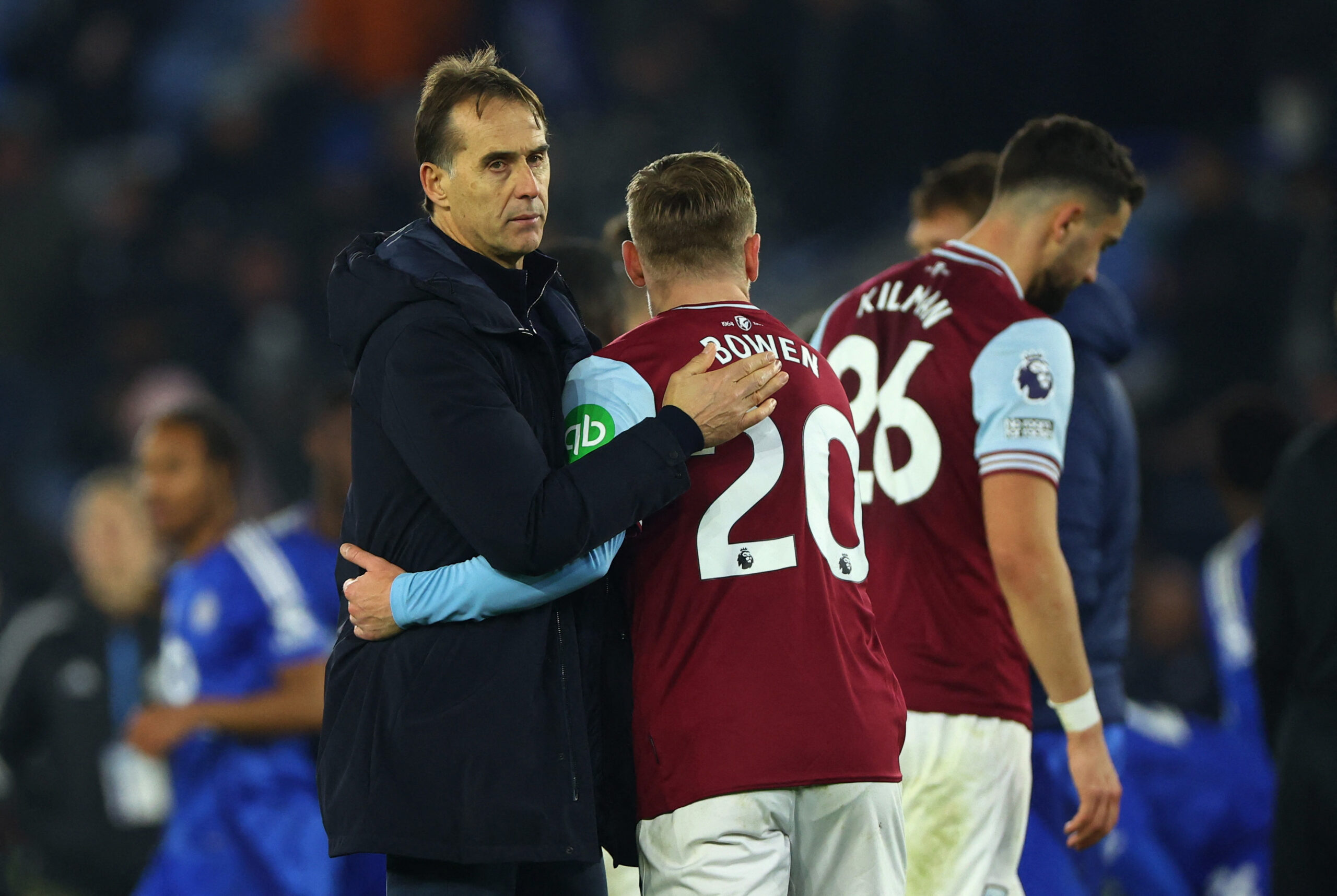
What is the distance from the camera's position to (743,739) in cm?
280

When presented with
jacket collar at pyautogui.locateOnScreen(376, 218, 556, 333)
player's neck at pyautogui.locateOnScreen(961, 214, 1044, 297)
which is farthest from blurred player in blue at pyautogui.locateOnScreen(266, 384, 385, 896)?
jacket collar at pyautogui.locateOnScreen(376, 218, 556, 333)

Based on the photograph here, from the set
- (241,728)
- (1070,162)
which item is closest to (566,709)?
(1070,162)

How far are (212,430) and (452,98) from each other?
130 inches

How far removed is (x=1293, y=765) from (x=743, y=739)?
2209mm

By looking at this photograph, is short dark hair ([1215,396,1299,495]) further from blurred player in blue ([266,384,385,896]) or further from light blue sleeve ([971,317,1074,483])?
blurred player in blue ([266,384,385,896])

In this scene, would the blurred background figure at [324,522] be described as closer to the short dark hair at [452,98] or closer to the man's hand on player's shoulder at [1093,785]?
the short dark hair at [452,98]

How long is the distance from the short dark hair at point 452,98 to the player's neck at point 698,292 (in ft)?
1.34

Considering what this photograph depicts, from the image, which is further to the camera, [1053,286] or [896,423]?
[1053,286]

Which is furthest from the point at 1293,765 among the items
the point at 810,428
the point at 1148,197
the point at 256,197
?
the point at 256,197

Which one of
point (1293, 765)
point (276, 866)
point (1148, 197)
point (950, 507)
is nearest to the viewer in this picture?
point (950, 507)

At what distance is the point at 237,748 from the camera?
5.52 m

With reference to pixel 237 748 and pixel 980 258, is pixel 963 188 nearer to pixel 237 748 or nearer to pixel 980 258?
pixel 980 258

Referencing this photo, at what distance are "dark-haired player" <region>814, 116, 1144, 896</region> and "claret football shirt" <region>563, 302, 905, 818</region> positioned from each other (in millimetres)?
777

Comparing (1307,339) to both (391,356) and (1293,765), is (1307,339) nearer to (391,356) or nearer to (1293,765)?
(1293,765)
